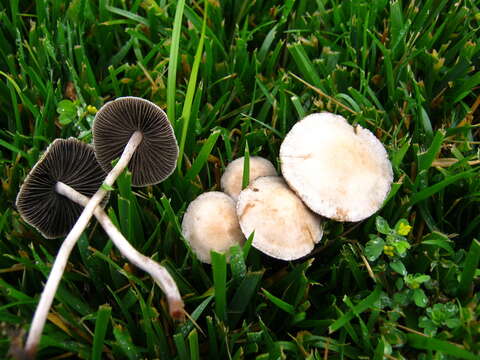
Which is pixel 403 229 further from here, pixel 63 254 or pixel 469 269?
pixel 63 254

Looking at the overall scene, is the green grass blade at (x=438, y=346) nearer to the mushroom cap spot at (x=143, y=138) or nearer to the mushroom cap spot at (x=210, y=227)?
the mushroom cap spot at (x=210, y=227)

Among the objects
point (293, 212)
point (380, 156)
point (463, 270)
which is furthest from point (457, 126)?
point (293, 212)

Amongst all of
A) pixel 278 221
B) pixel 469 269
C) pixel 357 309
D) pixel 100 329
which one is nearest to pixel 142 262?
pixel 100 329

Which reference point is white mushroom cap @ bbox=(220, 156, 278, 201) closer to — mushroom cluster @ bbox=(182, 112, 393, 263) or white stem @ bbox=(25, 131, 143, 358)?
mushroom cluster @ bbox=(182, 112, 393, 263)

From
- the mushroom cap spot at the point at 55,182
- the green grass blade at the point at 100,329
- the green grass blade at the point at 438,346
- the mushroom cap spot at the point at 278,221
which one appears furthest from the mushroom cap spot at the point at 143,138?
the green grass blade at the point at 438,346

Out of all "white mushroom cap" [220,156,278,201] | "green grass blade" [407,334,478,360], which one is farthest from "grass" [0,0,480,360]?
"white mushroom cap" [220,156,278,201]

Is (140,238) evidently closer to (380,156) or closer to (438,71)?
(380,156)
